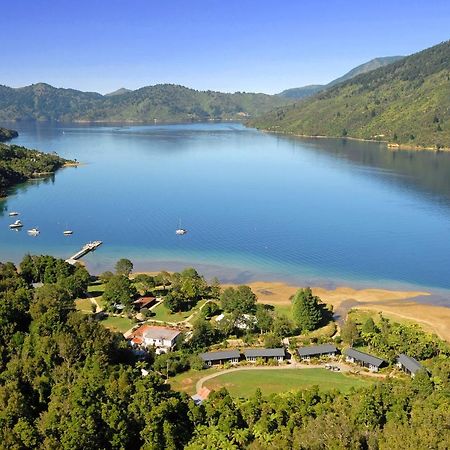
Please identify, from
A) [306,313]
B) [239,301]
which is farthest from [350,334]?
[239,301]

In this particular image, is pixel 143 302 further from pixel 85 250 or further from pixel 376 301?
pixel 376 301

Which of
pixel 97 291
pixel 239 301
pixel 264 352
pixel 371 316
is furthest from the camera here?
pixel 97 291

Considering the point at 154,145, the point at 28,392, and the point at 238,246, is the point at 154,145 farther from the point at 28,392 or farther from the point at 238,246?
the point at 28,392

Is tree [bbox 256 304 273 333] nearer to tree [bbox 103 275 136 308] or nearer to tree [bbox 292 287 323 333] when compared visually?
tree [bbox 292 287 323 333]

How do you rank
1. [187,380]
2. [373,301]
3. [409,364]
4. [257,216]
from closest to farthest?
[187,380] < [409,364] < [373,301] < [257,216]

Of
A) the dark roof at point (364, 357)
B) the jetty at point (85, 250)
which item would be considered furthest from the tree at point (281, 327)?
the jetty at point (85, 250)

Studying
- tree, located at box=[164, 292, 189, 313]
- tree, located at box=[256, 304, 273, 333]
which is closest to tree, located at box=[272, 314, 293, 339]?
tree, located at box=[256, 304, 273, 333]

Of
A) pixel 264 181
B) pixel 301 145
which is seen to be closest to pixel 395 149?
pixel 301 145
